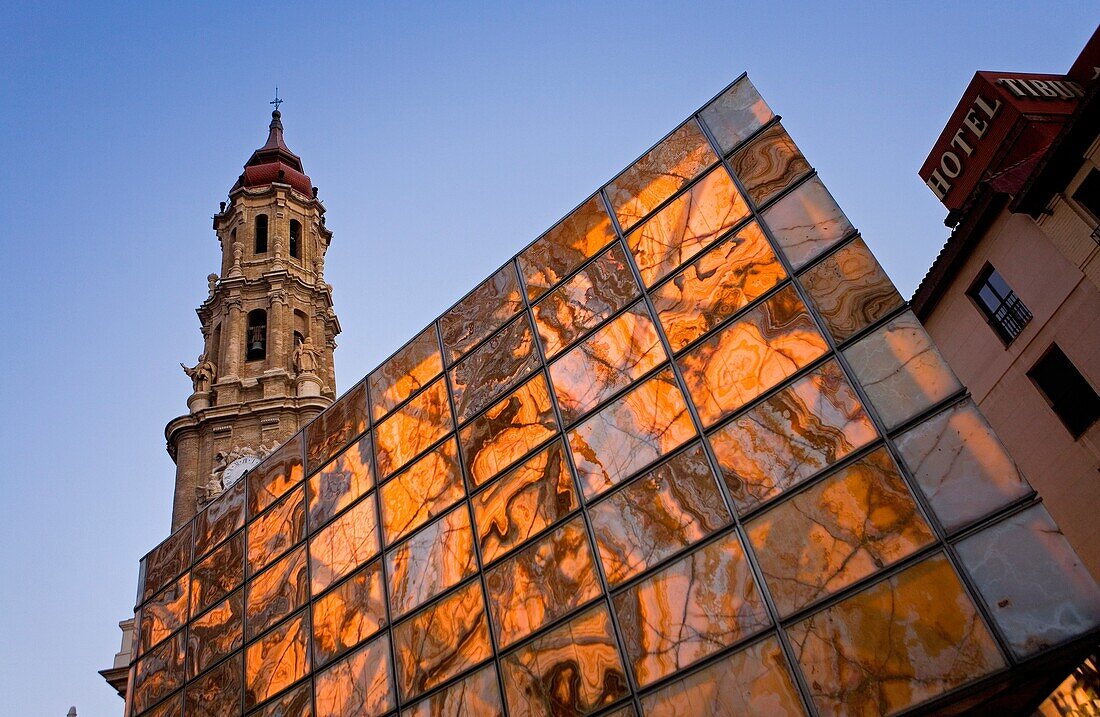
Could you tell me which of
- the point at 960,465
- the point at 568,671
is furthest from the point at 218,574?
the point at 960,465

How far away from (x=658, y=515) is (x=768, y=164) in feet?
20.3

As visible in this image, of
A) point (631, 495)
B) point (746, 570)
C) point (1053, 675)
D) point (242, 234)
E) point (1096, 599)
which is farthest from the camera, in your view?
point (242, 234)

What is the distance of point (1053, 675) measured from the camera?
1066 centimetres

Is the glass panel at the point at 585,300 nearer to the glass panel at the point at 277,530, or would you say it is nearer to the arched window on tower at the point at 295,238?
the glass panel at the point at 277,530

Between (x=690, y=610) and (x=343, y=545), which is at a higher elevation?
(x=343, y=545)

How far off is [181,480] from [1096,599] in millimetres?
38945

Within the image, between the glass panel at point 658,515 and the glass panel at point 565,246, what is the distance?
16.7ft

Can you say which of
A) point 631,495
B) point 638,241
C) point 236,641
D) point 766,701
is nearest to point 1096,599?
point 766,701

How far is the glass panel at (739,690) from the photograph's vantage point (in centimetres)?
1145

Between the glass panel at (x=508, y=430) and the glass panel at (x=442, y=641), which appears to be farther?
the glass panel at (x=508, y=430)

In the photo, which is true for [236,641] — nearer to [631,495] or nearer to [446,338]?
[446,338]

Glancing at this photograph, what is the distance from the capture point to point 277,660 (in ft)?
60.2

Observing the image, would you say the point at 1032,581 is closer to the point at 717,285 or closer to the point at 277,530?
the point at 717,285

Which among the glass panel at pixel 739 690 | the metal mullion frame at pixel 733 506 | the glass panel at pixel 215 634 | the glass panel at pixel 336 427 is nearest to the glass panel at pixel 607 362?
the metal mullion frame at pixel 733 506
